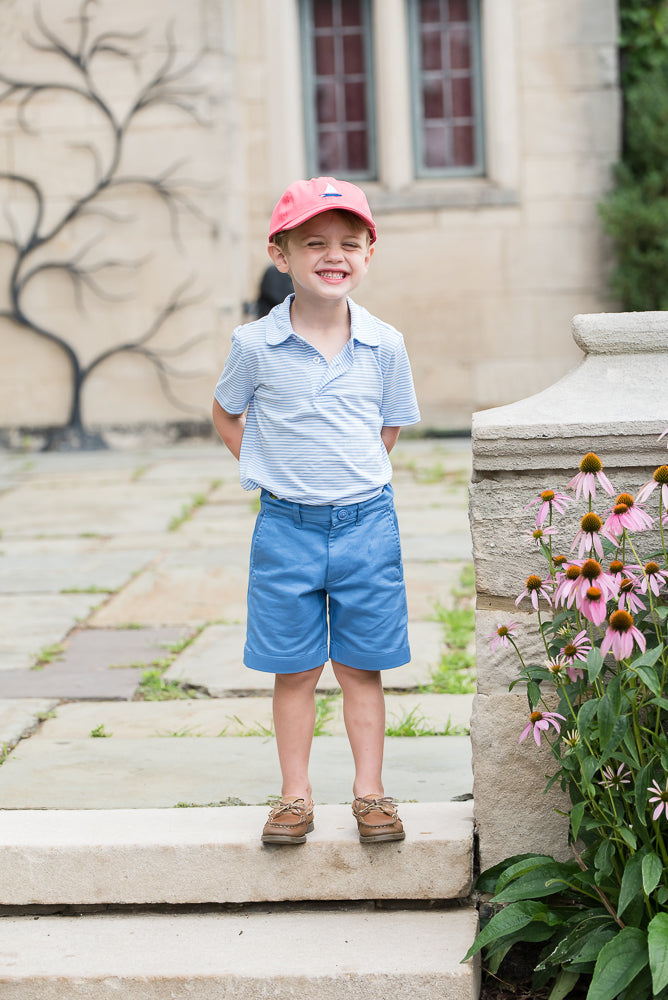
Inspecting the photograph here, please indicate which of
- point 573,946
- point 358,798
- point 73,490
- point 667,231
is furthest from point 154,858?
point 667,231

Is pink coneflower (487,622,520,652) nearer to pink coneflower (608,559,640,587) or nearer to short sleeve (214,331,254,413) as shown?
pink coneflower (608,559,640,587)

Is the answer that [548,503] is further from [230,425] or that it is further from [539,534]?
[230,425]

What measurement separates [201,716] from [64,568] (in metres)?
2.25

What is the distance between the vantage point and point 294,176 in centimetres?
975

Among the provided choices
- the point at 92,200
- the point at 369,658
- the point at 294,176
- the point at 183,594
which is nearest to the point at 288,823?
the point at 369,658

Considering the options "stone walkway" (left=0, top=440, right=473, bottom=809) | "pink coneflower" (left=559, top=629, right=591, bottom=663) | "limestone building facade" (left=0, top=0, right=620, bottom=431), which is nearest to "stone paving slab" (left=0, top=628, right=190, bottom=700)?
"stone walkway" (left=0, top=440, right=473, bottom=809)

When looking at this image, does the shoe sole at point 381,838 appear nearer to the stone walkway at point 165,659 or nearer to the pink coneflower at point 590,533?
the stone walkway at point 165,659

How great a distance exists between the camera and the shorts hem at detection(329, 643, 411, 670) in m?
2.60

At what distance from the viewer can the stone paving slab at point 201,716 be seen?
3.50m

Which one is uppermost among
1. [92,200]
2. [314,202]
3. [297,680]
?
[92,200]

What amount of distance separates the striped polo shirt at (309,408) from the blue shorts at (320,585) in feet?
0.17

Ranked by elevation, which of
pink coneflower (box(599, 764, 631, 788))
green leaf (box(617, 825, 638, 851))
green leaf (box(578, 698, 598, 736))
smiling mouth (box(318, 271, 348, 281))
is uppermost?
smiling mouth (box(318, 271, 348, 281))

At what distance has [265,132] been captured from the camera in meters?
9.73

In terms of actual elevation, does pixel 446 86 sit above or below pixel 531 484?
above
